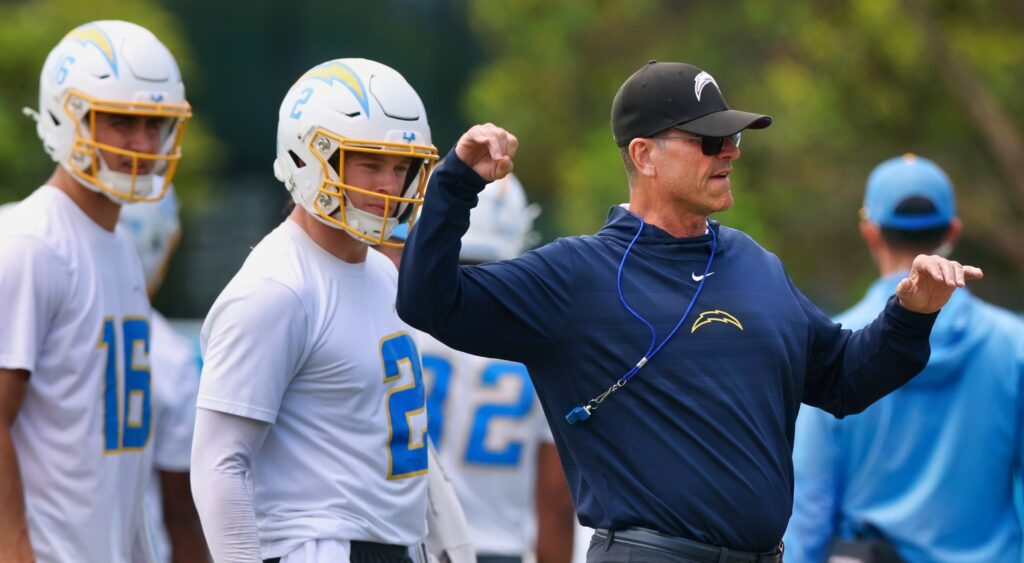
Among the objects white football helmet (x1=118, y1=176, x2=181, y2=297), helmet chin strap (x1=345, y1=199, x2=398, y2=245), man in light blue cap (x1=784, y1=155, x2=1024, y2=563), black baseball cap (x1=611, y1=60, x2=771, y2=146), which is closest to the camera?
black baseball cap (x1=611, y1=60, x2=771, y2=146)

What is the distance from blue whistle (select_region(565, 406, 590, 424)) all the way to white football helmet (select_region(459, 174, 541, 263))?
2.74 metres

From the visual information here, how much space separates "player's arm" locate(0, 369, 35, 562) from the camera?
4.70m

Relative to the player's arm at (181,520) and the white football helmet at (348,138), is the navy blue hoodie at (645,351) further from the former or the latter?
the player's arm at (181,520)

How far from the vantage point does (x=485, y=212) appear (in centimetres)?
706

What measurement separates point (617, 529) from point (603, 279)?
65 cm

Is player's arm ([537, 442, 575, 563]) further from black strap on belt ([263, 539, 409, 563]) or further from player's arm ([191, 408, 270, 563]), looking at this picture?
player's arm ([191, 408, 270, 563])

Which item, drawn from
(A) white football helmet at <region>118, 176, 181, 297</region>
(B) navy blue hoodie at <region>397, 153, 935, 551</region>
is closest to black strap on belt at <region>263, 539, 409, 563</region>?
(B) navy blue hoodie at <region>397, 153, 935, 551</region>

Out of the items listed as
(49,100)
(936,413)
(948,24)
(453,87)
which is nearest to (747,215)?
(948,24)

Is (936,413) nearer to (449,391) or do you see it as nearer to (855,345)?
(855,345)

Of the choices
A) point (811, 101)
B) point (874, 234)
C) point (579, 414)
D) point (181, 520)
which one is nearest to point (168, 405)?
point (181, 520)

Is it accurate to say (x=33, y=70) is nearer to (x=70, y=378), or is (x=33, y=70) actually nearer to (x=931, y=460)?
(x=70, y=378)

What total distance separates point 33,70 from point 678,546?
53.0 ft

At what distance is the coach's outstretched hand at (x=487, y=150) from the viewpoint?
3.94 metres

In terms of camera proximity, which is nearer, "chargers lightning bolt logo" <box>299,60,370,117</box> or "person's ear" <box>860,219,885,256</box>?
"chargers lightning bolt logo" <box>299,60,370,117</box>
